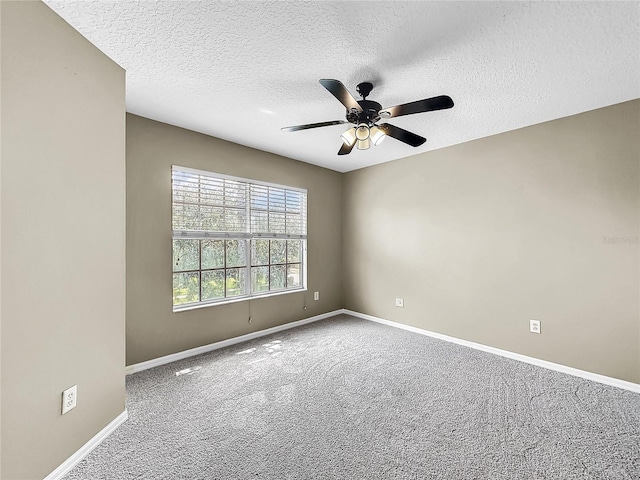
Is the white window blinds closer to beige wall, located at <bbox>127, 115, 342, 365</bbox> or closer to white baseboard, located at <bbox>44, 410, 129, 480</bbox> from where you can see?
beige wall, located at <bbox>127, 115, 342, 365</bbox>

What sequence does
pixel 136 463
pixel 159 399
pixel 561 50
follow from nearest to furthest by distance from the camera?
pixel 136 463
pixel 561 50
pixel 159 399

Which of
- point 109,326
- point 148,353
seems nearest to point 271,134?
point 109,326

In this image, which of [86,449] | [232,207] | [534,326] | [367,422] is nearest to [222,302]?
[232,207]

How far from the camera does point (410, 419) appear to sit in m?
1.98

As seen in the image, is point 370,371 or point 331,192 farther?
point 331,192

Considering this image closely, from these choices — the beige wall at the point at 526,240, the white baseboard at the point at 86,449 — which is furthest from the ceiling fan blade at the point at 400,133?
the white baseboard at the point at 86,449

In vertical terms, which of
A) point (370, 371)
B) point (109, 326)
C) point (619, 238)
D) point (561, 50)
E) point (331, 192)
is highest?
point (561, 50)

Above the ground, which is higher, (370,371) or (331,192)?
(331,192)

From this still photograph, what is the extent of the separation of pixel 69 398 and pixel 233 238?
6.98 feet

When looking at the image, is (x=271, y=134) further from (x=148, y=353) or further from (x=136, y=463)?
(x=136, y=463)

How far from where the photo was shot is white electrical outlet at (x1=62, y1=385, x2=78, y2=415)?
153 centimetres

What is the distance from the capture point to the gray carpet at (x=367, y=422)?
156 centimetres

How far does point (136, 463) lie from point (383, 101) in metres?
3.08

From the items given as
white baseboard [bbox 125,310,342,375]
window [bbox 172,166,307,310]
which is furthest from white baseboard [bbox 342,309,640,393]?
window [bbox 172,166,307,310]
